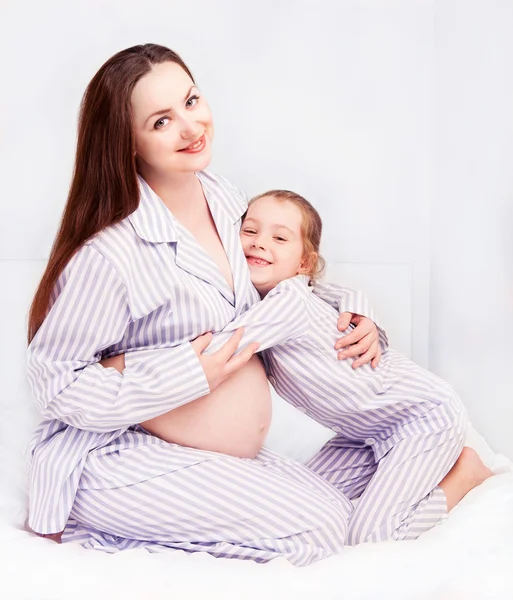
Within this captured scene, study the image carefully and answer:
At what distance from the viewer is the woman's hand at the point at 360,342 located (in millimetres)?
1499

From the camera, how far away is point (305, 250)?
1.64 metres

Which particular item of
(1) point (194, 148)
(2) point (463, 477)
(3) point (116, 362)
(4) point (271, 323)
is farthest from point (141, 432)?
(2) point (463, 477)

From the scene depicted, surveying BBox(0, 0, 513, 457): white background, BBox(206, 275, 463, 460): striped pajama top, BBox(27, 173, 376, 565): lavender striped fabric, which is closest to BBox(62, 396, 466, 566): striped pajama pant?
BBox(27, 173, 376, 565): lavender striped fabric

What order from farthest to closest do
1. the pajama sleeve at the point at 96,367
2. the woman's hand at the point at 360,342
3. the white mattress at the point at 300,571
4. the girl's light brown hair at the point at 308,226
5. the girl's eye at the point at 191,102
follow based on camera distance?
the girl's light brown hair at the point at 308,226 → the woman's hand at the point at 360,342 → the girl's eye at the point at 191,102 → the pajama sleeve at the point at 96,367 → the white mattress at the point at 300,571

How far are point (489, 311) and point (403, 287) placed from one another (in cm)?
47

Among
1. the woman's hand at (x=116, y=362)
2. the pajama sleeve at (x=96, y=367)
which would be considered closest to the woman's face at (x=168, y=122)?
the pajama sleeve at (x=96, y=367)

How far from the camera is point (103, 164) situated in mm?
1325

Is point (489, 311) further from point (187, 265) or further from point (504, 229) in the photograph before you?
point (187, 265)

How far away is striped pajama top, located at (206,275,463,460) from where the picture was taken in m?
1.47

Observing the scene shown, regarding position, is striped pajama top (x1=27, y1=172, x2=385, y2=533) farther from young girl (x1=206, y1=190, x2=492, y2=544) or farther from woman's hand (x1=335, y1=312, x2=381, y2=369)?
woman's hand (x1=335, y1=312, x2=381, y2=369)

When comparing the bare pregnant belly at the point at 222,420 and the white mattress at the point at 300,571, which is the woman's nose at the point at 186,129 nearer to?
the bare pregnant belly at the point at 222,420

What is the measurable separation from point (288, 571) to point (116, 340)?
48 centimetres

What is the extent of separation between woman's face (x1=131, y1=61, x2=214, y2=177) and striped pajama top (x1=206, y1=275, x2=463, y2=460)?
30cm

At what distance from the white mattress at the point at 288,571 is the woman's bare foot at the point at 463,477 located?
0.12 m
